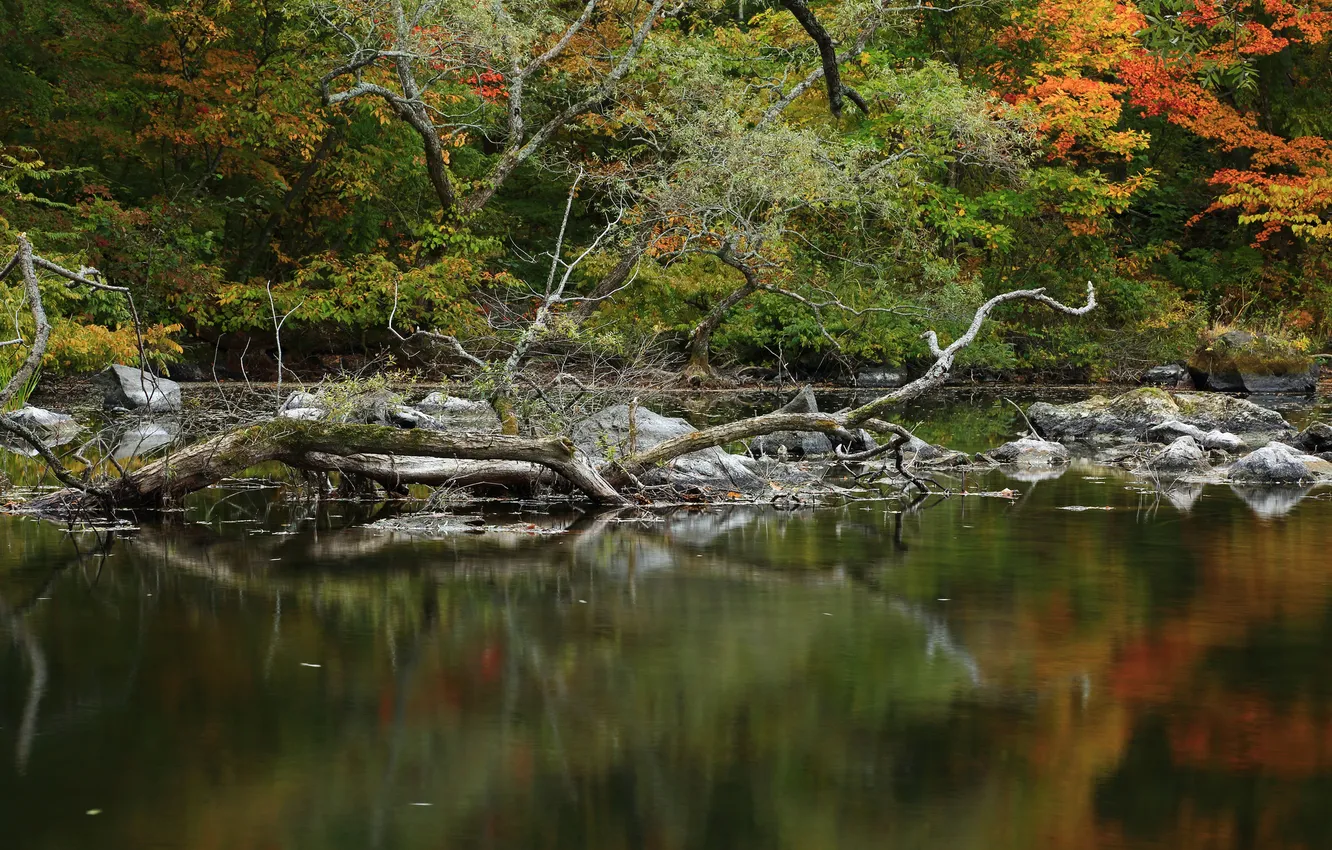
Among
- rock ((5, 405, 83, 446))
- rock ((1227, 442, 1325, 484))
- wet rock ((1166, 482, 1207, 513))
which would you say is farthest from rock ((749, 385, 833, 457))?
rock ((5, 405, 83, 446))

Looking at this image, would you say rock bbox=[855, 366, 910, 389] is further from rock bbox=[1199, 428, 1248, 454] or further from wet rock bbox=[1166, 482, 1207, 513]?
wet rock bbox=[1166, 482, 1207, 513]

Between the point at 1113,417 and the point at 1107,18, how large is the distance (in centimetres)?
1074

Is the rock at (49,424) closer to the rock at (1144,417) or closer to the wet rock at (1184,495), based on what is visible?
the wet rock at (1184,495)

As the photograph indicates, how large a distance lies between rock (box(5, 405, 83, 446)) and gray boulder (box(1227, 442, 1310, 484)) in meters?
10.4

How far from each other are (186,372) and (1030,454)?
13952 mm

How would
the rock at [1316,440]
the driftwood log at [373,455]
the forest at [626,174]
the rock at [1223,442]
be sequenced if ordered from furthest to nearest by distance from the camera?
1. the forest at [626,174]
2. the rock at [1223,442]
3. the rock at [1316,440]
4. the driftwood log at [373,455]

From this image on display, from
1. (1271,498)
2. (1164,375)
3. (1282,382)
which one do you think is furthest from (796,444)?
(1282,382)

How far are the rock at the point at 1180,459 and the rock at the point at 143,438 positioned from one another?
879cm

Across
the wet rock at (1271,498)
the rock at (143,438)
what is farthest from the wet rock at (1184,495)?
the rock at (143,438)

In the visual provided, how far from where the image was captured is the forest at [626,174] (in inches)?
755

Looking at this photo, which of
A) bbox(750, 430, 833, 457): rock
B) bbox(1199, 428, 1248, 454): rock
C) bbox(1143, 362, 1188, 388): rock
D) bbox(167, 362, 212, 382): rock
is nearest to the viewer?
bbox(750, 430, 833, 457): rock

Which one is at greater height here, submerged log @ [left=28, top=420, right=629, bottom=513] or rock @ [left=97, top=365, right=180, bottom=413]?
→ rock @ [left=97, top=365, right=180, bottom=413]

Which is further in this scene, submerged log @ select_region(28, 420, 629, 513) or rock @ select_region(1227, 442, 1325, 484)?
rock @ select_region(1227, 442, 1325, 484)

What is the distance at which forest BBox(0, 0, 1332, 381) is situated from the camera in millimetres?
19188
